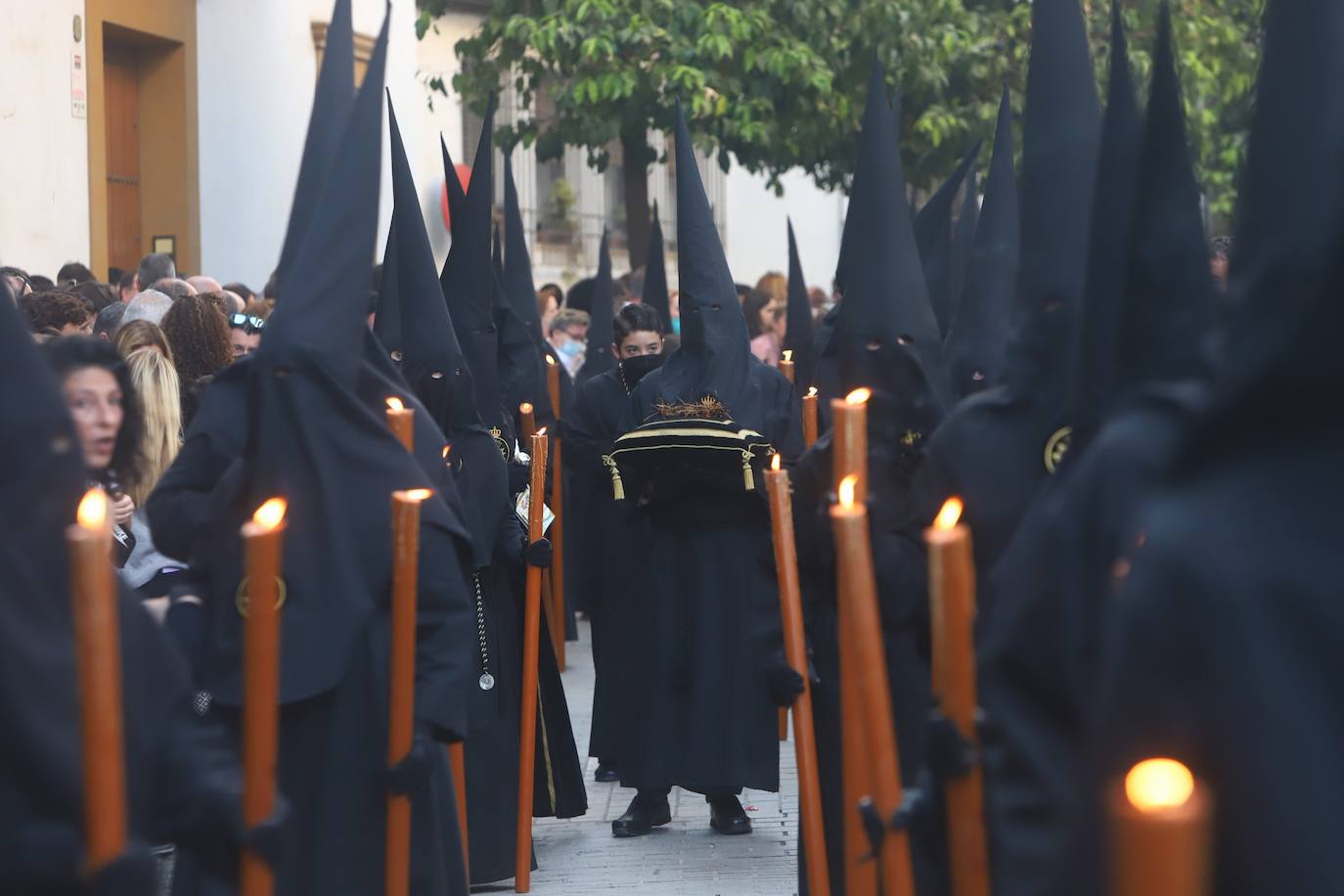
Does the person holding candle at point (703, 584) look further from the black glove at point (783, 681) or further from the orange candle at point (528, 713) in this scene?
the black glove at point (783, 681)

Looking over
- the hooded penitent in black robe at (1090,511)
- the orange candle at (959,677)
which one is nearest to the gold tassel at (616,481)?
the orange candle at (959,677)

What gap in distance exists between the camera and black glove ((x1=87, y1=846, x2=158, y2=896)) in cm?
270

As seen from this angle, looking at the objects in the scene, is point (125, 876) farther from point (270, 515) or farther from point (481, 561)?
point (481, 561)

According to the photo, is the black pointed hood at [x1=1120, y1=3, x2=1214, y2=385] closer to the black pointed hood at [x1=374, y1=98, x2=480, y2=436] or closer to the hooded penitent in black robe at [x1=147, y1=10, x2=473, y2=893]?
the hooded penitent in black robe at [x1=147, y1=10, x2=473, y2=893]

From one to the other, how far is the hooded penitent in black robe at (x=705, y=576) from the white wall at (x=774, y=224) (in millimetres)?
24029

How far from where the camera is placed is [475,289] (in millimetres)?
7609

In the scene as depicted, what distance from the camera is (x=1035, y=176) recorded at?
4.20m

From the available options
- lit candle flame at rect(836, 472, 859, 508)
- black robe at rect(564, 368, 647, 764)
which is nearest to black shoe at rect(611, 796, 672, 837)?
black robe at rect(564, 368, 647, 764)

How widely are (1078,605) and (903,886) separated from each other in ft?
3.58

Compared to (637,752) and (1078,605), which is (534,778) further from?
(1078,605)

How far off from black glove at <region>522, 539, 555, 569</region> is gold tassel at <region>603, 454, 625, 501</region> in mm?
428

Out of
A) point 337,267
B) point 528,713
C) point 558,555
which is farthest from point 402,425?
point 558,555

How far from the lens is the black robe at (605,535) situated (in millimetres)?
7957

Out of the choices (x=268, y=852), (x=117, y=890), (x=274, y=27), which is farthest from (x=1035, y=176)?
(x=274, y=27)
